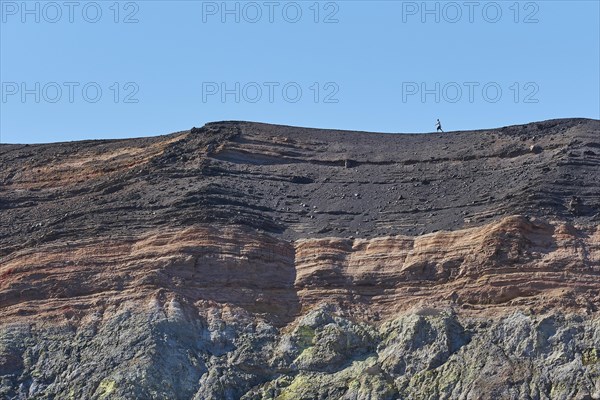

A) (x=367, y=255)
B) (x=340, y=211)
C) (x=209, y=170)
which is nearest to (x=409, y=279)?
(x=367, y=255)

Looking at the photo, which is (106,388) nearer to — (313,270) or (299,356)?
(299,356)

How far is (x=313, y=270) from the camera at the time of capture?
35688 mm

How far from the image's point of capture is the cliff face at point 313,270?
32.4 meters

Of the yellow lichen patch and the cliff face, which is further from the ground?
the cliff face

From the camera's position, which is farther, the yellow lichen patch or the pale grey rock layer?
the yellow lichen patch

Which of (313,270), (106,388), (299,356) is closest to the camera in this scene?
(106,388)

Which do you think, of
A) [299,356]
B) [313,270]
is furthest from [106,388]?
[313,270]

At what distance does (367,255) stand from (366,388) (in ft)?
15.8

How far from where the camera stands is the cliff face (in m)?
→ 32.4

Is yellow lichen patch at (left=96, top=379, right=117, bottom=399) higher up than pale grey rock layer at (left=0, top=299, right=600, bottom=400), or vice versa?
pale grey rock layer at (left=0, top=299, right=600, bottom=400)

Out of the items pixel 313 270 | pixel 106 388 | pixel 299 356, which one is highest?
pixel 313 270

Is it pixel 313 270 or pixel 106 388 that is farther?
pixel 313 270

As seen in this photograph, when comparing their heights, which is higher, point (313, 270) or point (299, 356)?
point (313, 270)

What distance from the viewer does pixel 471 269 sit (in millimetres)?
34344
